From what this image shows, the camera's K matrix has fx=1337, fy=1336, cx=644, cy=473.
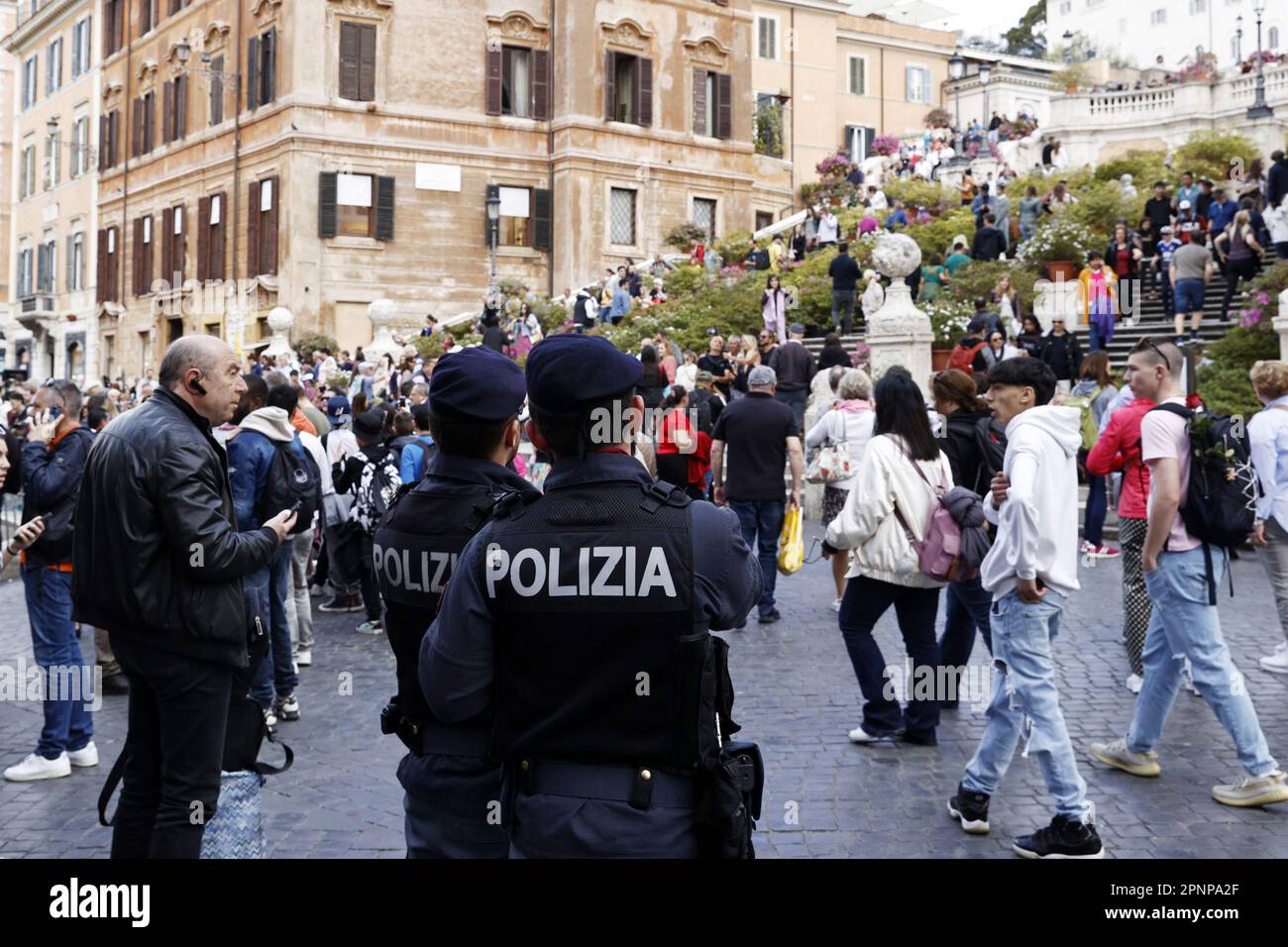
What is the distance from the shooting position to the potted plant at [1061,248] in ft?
74.3

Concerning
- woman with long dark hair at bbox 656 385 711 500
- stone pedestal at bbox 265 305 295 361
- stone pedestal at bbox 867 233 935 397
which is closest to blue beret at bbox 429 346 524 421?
woman with long dark hair at bbox 656 385 711 500

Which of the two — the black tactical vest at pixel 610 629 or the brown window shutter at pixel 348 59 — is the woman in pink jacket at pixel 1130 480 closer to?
the black tactical vest at pixel 610 629

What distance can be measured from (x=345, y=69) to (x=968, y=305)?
1985 cm

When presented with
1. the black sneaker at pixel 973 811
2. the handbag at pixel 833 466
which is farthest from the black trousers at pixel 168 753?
the handbag at pixel 833 466

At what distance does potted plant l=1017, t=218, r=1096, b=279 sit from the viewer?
22.6 metres

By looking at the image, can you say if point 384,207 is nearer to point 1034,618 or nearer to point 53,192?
point 53,192

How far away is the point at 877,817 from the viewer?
5762mm

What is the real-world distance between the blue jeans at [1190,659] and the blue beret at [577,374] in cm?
380

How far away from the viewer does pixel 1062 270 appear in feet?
73.4

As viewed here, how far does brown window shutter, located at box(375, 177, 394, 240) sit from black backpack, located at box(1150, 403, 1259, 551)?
30.6m

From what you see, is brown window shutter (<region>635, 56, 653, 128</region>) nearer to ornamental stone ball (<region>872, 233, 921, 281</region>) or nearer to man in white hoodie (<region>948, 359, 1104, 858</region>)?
ornamental stone ball (<region>872, 233, 921, 281</region>)

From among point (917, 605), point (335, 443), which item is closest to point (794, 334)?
point (335, 443)
